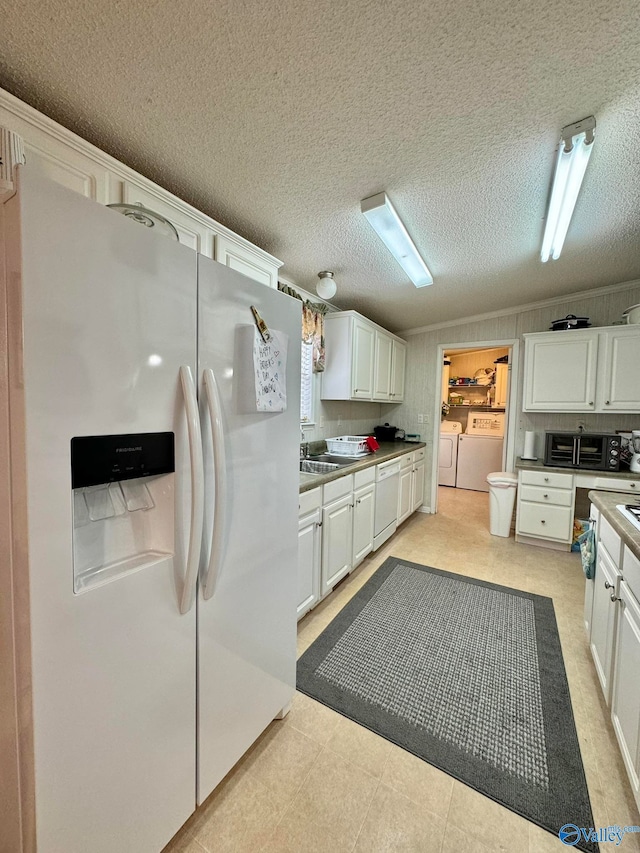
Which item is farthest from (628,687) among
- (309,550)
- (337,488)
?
(337,488)

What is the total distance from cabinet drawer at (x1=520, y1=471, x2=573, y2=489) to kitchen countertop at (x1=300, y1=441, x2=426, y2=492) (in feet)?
3.72

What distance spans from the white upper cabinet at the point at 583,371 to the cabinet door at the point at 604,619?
2.14 m

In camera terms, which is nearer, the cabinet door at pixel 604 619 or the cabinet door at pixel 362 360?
the cabinet door at pixel 604 619

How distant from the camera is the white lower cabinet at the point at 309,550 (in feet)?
6.40

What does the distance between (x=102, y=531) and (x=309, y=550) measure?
53.7 inches

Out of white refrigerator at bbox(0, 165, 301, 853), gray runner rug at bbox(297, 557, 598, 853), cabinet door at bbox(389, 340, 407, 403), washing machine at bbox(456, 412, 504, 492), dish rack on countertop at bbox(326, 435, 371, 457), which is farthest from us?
washing machine at bbox(456, 412, 504, 492)

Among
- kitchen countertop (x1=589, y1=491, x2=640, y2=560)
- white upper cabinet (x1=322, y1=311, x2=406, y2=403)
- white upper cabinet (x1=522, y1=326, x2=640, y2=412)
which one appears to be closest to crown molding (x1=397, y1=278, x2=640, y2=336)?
white upper cabinet (x1=522, y1=326, x2=640, y2=412)

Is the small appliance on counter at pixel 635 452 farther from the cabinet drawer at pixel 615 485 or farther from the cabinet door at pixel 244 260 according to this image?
the cabinet door at pixel 244 260

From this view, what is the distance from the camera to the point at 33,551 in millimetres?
670

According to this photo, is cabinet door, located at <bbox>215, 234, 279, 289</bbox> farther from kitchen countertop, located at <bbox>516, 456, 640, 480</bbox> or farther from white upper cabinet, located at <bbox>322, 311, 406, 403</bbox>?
kitchen countertop, located at <bbox>516, 456, 640, 480</bbox>

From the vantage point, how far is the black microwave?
10.1 ft

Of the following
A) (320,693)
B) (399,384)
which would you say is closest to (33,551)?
(320,693)

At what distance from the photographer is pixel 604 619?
157cm

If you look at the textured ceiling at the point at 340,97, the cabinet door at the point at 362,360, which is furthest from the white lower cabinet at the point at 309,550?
the textured ceiling at the point at 340,97
